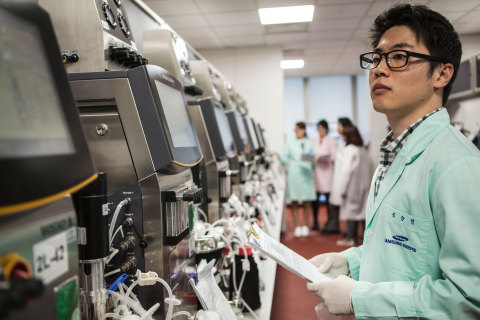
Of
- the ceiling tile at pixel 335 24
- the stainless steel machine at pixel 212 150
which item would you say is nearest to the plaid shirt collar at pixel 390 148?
the stainless steel machine at pixel 212 150

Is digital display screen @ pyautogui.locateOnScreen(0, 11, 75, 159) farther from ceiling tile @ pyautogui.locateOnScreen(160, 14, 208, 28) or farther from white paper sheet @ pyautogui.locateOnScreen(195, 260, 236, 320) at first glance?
ceiling tile @ pyautogui.locateOnScreen(160, 14, 208, 28)

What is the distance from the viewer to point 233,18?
497 centimetres

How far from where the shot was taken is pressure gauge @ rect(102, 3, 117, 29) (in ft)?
4.31

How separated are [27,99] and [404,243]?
0.96 meters

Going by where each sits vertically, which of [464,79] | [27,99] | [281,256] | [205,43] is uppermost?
[205,43]

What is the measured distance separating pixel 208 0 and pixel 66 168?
4196 millimetres

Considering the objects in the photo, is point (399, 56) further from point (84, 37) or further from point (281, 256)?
point (84, 37)

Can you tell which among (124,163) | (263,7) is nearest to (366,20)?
(263,7)

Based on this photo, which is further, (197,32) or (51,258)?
(197,32)

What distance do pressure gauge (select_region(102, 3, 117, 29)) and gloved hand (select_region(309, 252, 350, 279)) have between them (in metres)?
1.15

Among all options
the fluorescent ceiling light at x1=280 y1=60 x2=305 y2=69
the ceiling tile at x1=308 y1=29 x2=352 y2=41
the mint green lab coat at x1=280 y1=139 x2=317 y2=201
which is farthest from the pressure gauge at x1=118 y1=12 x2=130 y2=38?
the fluorescent ceiling light at x1=280 y1=60 x2=305 y2=69

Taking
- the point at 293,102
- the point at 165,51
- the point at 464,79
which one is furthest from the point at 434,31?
the point at 293,102

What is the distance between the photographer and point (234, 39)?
6.03 m

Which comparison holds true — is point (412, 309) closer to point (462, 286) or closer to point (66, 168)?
point (462, 286)
